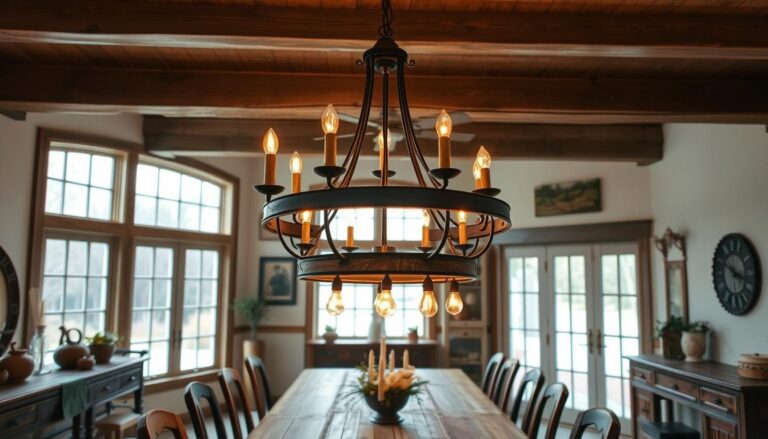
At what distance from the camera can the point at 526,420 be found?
3500 millimetres

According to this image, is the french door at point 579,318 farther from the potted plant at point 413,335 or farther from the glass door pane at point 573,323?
Result: the potted plant at point 413,335

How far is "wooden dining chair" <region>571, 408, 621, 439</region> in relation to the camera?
226 cm

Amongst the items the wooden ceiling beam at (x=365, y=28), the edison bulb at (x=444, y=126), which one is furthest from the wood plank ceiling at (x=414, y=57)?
the edison bulb at (x=444, y=126)

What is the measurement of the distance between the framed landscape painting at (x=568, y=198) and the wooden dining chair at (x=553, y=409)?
3.37 m

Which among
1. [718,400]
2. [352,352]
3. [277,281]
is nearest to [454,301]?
[718,400]

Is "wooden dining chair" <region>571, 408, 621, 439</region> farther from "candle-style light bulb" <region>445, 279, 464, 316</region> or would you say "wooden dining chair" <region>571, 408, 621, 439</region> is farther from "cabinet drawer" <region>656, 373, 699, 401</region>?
"cabinet drawer" <region>656, 373, 699, 401</region>

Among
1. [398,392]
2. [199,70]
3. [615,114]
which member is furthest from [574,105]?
[199,70]

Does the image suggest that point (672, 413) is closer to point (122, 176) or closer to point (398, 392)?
point (398, 392)

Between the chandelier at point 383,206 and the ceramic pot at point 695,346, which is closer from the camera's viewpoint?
the chandelier at point 383,206

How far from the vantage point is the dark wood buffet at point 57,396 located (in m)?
3.32

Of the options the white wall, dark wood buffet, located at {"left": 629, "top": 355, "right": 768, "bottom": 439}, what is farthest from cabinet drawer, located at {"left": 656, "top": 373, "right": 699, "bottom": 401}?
the white wall

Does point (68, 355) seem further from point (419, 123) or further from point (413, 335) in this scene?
point (413, 335)

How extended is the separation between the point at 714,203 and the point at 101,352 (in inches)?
205

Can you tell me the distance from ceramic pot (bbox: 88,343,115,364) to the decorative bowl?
257 centimetres
